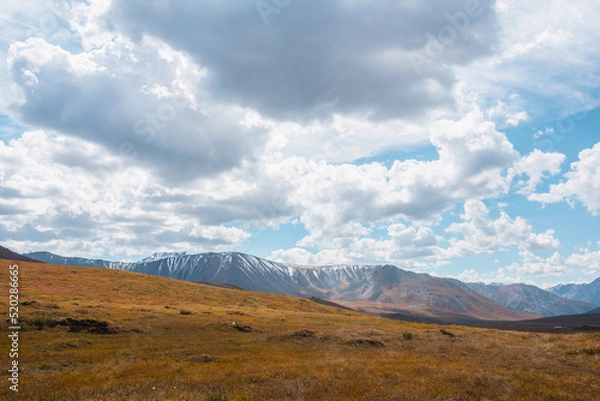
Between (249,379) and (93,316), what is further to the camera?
(93,316)

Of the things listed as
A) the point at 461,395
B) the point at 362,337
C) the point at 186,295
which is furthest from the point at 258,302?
the point at 461,395

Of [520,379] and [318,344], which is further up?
[520,379]

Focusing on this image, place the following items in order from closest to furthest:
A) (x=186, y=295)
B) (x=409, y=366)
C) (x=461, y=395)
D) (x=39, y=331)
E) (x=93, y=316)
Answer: (x=461, y=395) < (x=409, y=366) < (x=39, y=331) < (x=93, y=316) < (x=186, y=295)

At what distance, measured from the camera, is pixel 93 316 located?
54031mm

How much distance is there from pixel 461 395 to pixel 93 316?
52.3m

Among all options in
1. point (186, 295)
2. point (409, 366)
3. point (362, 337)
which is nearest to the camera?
point (409, 366)

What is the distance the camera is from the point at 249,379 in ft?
77.5

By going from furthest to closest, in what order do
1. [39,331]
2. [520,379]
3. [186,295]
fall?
[186,295] → [39,331] → [520,379]

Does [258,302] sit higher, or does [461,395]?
[461,395]

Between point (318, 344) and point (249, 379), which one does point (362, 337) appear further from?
point (249, 379)

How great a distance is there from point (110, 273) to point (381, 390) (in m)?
132

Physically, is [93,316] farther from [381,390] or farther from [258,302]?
[258,302]

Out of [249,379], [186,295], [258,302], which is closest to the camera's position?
[249,379]

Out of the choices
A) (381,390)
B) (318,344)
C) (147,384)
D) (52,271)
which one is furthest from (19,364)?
(52,271)
